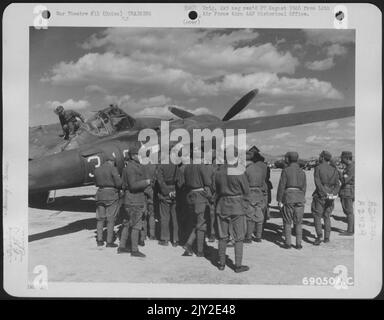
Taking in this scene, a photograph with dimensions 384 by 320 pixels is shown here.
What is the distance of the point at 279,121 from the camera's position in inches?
300

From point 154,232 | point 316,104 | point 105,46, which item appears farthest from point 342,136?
point 105,46

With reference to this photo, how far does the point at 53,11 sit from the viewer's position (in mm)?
6992

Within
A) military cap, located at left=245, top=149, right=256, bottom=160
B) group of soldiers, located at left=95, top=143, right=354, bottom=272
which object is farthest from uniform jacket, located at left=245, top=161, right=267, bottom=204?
military cap, located at left=245, top=149, right=256, bottom=160

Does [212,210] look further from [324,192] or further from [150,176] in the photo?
[324,192]

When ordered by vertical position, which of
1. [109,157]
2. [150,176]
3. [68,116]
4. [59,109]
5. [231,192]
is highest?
[59,109]

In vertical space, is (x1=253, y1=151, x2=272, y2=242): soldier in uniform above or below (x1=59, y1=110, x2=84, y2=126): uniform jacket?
below

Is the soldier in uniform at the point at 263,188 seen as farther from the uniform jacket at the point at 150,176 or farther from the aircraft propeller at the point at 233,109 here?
the uniform jacket at the point at 150,176

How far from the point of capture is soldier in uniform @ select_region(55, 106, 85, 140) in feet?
24.9

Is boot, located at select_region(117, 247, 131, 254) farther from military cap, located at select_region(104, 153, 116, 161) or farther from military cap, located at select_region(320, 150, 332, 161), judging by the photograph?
military cap, located at select_region(320, 150, 332, 161)

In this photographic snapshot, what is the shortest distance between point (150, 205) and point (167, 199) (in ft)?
1.26

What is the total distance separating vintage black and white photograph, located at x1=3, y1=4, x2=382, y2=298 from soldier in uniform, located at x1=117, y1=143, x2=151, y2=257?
0.07ft

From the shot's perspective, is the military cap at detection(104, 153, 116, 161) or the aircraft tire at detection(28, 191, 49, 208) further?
the military cap at detection(104, 153, 116, 161)

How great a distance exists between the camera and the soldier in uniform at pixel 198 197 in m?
7.31

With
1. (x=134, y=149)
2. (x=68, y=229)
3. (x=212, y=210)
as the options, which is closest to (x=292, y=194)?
(x=212, y=210)
